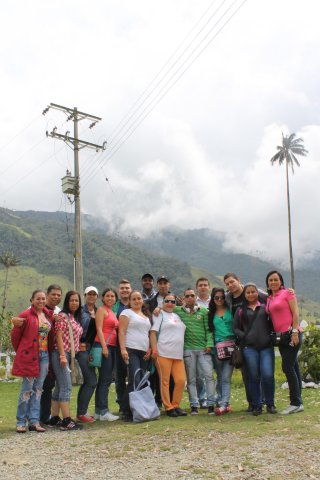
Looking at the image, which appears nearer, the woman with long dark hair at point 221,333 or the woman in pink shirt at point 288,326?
the woman in pink shirt at point 288,326

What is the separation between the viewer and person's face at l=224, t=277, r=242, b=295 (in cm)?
674

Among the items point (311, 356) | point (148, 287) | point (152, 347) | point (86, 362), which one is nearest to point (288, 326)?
point (152, 347)

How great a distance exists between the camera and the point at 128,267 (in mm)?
160375

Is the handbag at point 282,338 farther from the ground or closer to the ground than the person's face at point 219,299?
closer to the ground

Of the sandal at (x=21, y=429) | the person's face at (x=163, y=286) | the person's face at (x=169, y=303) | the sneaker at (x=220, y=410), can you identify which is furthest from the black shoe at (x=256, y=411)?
the sandal at (x=21, y=429)

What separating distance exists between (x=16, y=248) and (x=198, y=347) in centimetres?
16084

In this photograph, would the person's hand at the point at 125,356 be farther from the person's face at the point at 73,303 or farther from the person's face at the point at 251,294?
the person's face at the point at 251,294

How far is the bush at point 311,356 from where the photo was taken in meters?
9.65

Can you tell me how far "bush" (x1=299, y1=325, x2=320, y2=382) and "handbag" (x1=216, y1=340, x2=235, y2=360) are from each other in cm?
382

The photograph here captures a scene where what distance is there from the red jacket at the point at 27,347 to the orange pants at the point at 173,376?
1702 mm

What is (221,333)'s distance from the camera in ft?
21.8

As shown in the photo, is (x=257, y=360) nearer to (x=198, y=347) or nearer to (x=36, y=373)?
(x=198, y=347)

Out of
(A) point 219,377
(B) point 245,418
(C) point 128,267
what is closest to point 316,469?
(B) point 245,418

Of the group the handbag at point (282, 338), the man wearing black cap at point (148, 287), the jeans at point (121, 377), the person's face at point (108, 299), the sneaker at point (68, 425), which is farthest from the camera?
the man wearing black cap at point (148, 287)
